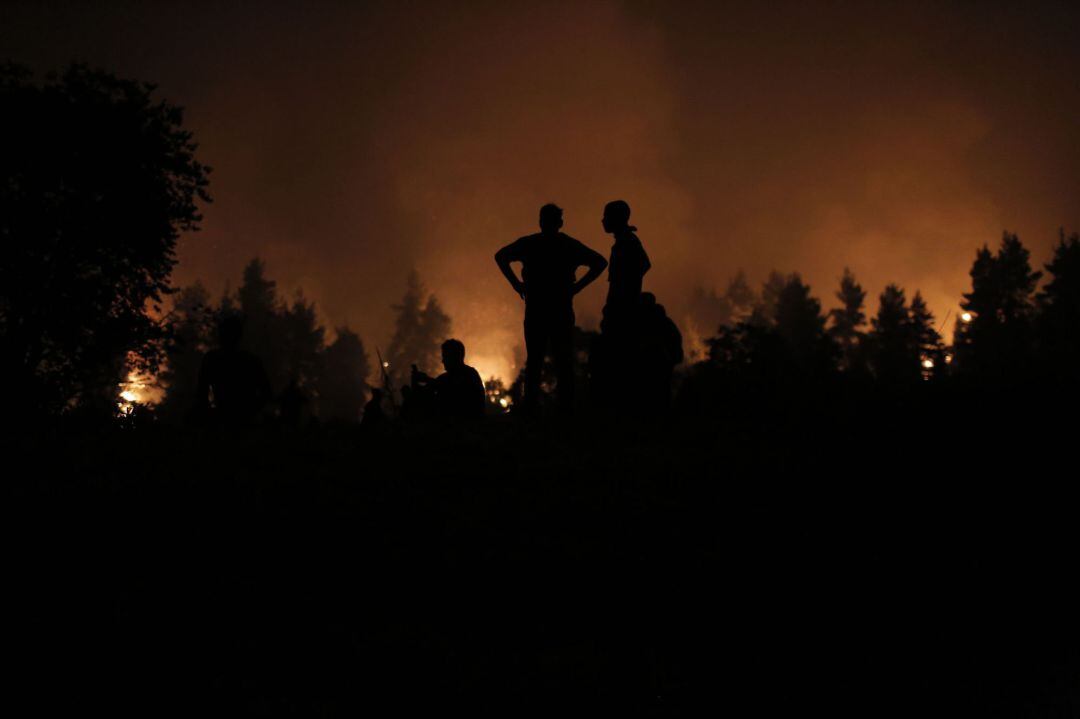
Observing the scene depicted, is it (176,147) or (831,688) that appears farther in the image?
(176,147)

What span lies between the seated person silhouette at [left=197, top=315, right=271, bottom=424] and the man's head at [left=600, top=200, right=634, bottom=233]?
542 centimetres

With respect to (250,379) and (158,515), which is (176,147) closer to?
(250,379)

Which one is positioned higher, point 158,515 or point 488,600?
point 158,515

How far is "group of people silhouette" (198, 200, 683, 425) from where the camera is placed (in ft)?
26.9

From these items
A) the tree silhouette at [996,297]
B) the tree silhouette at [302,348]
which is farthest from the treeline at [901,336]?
the tree silhouette at [302,348]

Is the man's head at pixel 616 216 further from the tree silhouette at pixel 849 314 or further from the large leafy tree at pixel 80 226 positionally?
the tree silhouette at pixel 849 314

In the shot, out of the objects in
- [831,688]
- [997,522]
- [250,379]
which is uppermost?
[250,379]

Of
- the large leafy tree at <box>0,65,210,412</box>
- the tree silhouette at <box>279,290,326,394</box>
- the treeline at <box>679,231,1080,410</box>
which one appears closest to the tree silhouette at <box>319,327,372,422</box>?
the tree silhouette at <box>279,290,326,394</box>

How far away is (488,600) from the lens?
3049 millimetres

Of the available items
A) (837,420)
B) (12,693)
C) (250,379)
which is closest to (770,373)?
(837,420)

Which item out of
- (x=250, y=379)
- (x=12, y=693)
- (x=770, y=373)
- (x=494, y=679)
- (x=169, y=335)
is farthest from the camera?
(x=770, y=373)

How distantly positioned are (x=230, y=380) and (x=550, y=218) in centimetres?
524

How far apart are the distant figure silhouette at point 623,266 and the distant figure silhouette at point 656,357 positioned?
35 cm

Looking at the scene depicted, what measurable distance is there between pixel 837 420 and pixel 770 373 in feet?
74.7
